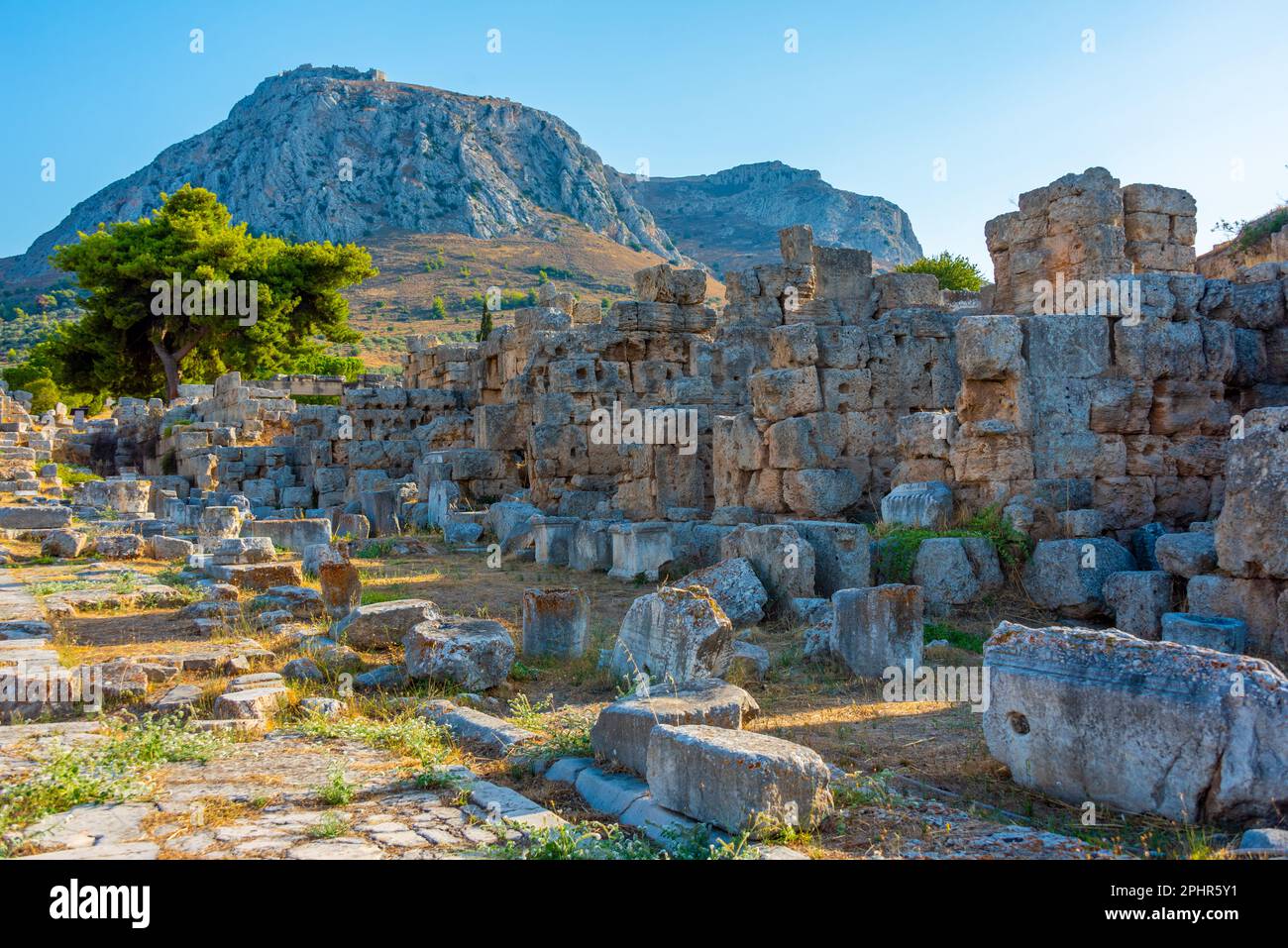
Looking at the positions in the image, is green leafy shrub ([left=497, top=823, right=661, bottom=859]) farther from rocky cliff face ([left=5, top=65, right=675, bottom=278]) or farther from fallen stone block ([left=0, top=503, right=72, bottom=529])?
rocky cliff face ([left=5, top=65, right=675, bottom=278])

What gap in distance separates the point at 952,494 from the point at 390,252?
83.4 meters

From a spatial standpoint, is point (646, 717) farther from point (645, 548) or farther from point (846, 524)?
point (645, 548)

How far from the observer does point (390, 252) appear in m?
87.0

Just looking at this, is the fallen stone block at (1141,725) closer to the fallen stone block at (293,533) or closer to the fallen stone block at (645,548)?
the fallen stone block at (645,548)

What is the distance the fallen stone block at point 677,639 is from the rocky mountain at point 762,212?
120 meters

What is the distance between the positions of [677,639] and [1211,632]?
366 cm

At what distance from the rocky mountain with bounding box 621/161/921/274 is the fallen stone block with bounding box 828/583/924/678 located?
12018 cm

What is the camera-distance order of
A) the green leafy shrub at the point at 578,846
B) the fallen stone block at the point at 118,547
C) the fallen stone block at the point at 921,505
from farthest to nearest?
1. the fallen stone block at the point at 118,547
2. the fallen stone block at the point at 921,505
3. the green leafy shrub at the point at 578,846

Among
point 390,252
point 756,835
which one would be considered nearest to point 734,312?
point 756,835

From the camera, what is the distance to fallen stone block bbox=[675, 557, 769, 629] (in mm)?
9125

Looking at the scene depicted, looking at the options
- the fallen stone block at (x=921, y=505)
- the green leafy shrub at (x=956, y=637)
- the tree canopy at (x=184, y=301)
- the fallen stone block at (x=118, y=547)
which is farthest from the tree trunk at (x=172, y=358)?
the green leafy shrub at (x=956, y=637)

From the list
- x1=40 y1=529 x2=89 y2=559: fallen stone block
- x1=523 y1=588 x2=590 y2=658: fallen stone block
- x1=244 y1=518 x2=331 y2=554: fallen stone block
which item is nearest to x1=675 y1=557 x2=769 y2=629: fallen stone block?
x1=523 y1=588 x2=590 y2=658: fallen stone block

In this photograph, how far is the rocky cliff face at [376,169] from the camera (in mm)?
97062
